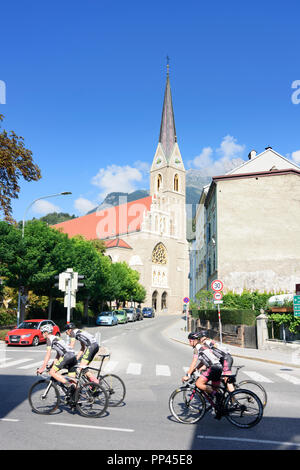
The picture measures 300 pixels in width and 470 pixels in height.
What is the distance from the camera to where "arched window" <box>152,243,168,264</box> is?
77.4 metres

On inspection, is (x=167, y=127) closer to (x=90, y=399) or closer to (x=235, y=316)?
(x=235, y=316)

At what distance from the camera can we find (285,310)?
20188 millimetres

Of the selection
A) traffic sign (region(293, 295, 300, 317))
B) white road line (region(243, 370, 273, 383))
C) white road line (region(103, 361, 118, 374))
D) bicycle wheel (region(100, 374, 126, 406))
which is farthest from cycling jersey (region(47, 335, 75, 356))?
traffic sign (region(293, 295, 300, 317))

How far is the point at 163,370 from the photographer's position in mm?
13281

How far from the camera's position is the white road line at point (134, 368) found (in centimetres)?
1282

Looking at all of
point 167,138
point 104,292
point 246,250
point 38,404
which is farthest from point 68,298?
point 167,138

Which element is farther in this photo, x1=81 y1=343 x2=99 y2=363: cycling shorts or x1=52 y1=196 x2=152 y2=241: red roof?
x1=52 y1=196 x2=152 y2=241: red roof

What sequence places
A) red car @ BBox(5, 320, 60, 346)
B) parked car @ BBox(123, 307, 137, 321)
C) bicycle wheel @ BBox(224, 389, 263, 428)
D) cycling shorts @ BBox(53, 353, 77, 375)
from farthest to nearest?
parked car @ BBox(123, 307, 137, 321) → red car @ BBox(5, 320, 60, 346) → cycling shorts @ BBox(53, 353, 77, 375) → bicycle wheel @ BBox(224, 389, 263, 428)

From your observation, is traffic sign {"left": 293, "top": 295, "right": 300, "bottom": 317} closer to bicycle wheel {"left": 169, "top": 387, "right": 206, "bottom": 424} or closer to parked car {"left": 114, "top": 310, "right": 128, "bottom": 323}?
bicycle wheel {"left": 169, "top": 387, "right": 206, "bottom": 424}

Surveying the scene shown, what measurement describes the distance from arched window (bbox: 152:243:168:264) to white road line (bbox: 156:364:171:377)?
207ft

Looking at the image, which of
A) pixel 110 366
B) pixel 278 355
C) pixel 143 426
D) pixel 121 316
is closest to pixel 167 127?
pixel 121 316
